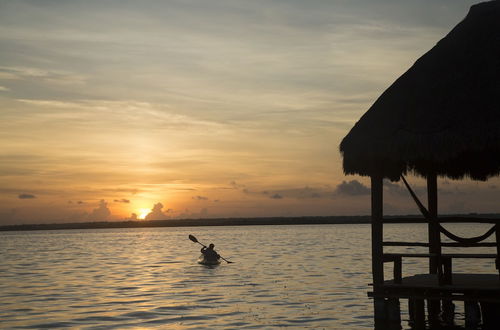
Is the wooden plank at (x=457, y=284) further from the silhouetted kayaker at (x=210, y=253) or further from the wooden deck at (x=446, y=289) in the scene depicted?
the silhouetted kayaker at (x=210, y=253)

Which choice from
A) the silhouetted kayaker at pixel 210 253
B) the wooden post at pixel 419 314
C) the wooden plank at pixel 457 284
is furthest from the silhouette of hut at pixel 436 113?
the silhouetted kayaker at pixel 210 253

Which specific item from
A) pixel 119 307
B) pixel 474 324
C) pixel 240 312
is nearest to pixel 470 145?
pixel 474 324

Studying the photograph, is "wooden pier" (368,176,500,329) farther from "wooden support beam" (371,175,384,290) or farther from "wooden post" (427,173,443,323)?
"wooden post" (427,173,443,323)

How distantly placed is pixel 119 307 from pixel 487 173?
11.0 metres

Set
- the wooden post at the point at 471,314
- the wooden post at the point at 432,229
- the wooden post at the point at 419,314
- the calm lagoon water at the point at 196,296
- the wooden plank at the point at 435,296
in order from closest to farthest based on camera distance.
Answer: the wooden plank at the point at 435,296, the wooden post at the point at 471,314, the wooden post at the point at 419,314, the wooden post at the point at 432,229, the calm lagoon water at the point at 196,296

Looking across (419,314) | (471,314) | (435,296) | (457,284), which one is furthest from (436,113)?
(419,314)

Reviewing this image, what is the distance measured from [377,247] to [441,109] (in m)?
2.98

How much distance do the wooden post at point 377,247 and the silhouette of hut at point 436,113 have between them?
0.01 metres

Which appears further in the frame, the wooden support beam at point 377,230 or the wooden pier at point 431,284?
the wooden support beam at point 377,230

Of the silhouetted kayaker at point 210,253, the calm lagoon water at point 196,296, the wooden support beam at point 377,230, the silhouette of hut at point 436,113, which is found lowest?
the calm lagoon water at point 196,296

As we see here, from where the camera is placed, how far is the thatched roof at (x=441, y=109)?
42.2ft

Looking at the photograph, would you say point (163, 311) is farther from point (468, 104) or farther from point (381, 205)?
point (468, 104)

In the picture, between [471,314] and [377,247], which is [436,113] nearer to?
[377,247]

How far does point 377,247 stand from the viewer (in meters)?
14.0
